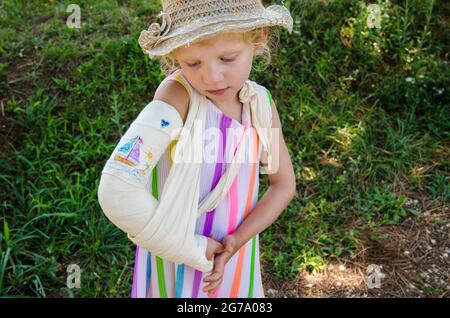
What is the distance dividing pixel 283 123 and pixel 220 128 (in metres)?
1.97

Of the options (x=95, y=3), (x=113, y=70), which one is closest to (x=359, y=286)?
(x=113, y=70)

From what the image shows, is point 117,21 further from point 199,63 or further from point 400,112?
point 199,63

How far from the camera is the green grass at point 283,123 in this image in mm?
2666

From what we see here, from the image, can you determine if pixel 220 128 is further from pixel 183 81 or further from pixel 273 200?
pixel 273 200

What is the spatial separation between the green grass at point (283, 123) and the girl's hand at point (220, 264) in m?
1.16

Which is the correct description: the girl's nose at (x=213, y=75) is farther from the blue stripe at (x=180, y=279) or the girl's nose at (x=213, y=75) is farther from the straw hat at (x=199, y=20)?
the blue stripe at (x=180, y=279)

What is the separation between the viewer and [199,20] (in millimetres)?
1262

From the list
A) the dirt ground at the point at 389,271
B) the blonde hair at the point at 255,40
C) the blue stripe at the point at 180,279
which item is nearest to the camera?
the blonde hair at the point at 255,40

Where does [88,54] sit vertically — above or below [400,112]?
above

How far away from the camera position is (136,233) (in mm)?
1273

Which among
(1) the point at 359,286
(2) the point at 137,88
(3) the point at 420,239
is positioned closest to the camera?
(1) the point at 359,286

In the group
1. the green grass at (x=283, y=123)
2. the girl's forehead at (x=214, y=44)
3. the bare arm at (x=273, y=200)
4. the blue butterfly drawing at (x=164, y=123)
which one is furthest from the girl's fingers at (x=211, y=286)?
the green grass at (x=283, y=123)

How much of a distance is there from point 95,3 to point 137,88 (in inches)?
38.4

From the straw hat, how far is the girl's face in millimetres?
37
